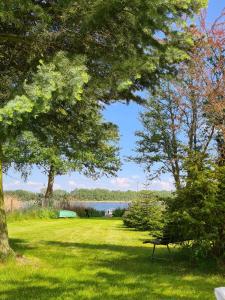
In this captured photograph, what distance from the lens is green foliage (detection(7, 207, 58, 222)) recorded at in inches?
1211

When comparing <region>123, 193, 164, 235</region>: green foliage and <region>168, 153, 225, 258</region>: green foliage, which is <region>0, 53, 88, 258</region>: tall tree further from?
<region>123, 193, 164, 235</region>: green foliage

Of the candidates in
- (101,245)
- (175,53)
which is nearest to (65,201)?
(101,245)

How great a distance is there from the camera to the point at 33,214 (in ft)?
108

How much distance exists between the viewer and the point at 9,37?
1081cm

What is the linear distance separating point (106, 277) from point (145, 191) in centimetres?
1770

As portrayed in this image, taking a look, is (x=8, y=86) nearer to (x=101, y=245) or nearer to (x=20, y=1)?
(x=20, y=1)

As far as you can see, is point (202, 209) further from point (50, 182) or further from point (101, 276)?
point (50, 182)

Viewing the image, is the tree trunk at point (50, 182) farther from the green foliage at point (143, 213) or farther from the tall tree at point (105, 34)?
the tall tree at point (105, 34)

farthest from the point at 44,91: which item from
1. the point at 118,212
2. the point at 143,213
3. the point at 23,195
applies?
the point at 118,212

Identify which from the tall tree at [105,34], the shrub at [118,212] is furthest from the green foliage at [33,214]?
the tall tree at [105,34]

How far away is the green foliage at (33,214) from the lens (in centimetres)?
3075

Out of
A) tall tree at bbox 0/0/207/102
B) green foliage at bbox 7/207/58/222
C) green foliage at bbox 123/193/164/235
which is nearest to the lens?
tall tree at bbox 0/0/207/102

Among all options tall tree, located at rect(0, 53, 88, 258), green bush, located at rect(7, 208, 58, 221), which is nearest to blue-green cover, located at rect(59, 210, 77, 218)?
green bush, located at rect(7, 208, 58, 221)

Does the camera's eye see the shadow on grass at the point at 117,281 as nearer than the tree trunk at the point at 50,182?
Yes
